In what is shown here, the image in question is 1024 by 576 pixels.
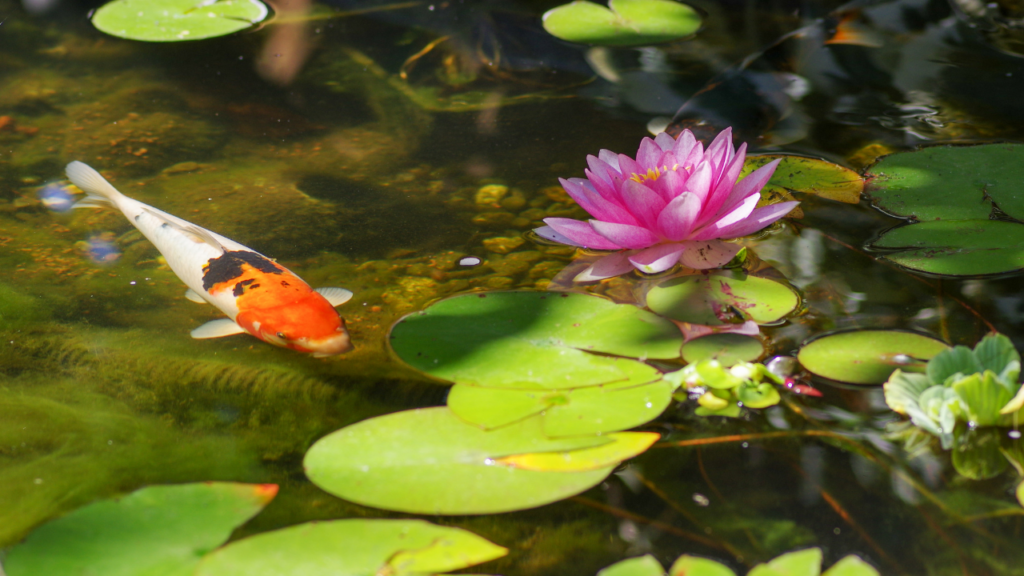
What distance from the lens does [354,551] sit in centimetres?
94

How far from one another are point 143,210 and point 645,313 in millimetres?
1207

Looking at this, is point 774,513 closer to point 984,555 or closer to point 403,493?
point 984,555

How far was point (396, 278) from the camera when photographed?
1.58 m

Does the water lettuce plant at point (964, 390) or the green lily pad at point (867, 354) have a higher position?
the water lettuce plant at point (964, 390)

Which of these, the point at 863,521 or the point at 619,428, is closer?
the point at 863,521

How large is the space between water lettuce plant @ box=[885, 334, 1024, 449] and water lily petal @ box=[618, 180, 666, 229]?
21.1 inches

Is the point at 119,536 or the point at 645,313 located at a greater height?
the point at 645,313

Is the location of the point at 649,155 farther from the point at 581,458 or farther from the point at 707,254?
the point at 581,458

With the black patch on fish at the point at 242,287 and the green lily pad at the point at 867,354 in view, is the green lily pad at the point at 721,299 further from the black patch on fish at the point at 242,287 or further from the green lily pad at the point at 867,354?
the black patch on fish at the point at 242,287

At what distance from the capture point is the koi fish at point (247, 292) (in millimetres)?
1307

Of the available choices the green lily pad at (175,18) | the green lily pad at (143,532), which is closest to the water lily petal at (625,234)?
the green lily pad at (143,532)

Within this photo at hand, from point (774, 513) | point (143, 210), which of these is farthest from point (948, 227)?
point (143, 210)

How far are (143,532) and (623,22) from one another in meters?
2.43

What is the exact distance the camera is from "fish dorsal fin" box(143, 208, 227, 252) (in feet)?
4.99
